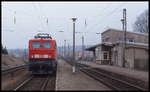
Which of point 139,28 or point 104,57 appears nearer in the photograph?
point 104,57

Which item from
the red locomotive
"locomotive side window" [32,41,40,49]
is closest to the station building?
the red locomotive

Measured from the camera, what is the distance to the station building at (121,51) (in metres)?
27.2

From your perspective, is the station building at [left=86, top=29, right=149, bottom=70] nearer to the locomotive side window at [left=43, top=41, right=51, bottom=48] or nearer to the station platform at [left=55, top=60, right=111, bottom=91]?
the station platform at [left=55, top=60, right=111, bottom=91]

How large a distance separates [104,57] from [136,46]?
35.0 feet

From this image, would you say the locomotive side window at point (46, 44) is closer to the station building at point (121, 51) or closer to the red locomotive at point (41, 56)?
the red locomotive at point (41, 56)

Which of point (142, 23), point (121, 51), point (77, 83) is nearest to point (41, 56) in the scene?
point (77, 83)

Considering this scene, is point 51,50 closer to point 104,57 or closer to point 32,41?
point 32,41

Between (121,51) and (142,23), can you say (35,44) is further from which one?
(142,23)

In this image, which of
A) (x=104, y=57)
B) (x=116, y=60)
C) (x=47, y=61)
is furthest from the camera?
(x=104, y=57)

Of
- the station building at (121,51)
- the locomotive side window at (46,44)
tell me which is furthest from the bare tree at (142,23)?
the locomotive side window at (46,44)

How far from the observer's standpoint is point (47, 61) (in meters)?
19.6

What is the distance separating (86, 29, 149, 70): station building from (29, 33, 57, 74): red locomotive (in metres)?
9.72

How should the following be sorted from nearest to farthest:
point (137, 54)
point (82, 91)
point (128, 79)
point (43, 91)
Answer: point (82, 91) < point (43, 91) < point (128, 79) < point (137, 54)

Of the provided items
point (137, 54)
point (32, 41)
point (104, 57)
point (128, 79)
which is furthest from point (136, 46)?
point (32, 41)
